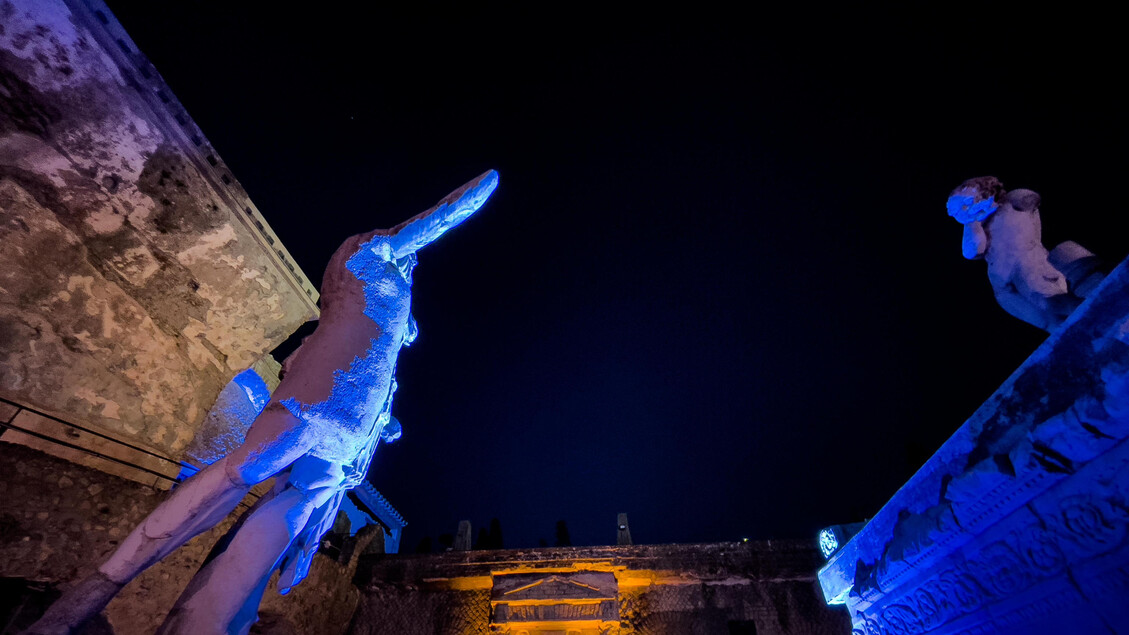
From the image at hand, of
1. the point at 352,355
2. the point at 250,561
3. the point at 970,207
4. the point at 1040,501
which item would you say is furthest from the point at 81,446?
the point at 970,207

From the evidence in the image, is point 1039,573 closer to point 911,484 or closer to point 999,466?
point 999,466

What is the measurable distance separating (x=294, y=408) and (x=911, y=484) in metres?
2.85

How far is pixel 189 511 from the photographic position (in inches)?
76.6

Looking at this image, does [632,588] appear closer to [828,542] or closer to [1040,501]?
[828,542]

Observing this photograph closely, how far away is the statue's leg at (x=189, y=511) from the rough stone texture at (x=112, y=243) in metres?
1.13

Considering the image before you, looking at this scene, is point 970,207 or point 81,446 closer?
point 970,207

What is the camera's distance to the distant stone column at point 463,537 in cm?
730

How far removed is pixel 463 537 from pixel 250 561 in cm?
590

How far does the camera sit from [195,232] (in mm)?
2764

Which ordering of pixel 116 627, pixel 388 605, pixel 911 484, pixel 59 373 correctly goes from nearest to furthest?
pixel 911 484 < pixel 59 373 < pixel 116 627 < pixel 388 605

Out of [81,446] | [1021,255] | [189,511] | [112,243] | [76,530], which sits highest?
[112,243]

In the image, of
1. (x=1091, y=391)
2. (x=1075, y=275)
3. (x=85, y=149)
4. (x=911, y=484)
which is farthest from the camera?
(x=85, y=149)

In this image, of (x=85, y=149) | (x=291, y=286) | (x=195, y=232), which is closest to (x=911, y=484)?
(x=291, y=286)

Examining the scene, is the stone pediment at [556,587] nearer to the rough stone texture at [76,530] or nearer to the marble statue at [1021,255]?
the rough stone texture at [76,530]
